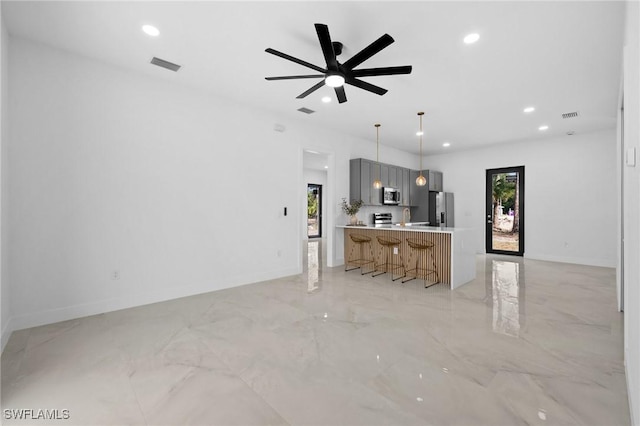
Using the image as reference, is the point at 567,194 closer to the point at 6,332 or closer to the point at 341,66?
the point at 341,66

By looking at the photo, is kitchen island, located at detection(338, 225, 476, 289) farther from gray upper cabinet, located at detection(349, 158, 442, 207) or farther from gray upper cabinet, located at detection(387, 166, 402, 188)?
gray upper cabinet, located at detection(387, 166, 402, 188)

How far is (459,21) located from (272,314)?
11.7 feet

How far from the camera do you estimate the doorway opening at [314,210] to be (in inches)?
486

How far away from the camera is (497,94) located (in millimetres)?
4496

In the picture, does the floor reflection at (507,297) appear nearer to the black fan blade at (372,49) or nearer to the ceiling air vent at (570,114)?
the black fan blade at (372,49)

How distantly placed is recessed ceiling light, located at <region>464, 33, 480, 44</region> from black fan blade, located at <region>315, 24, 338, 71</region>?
55.1 inches

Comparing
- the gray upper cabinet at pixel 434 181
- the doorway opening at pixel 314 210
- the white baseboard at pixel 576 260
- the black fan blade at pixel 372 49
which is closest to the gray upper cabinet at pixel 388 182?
the gray upper cabinet at pixel 434 181

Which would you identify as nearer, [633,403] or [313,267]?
[633,403]

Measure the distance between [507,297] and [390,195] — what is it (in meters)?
3.89

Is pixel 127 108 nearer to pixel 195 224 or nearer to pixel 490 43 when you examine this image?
pixel 195 224

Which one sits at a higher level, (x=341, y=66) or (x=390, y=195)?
(x=341, y=66)

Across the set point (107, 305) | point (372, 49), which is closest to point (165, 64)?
point (372, 49)

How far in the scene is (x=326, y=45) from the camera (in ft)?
8.46

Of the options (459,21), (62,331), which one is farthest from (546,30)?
(62,331)
